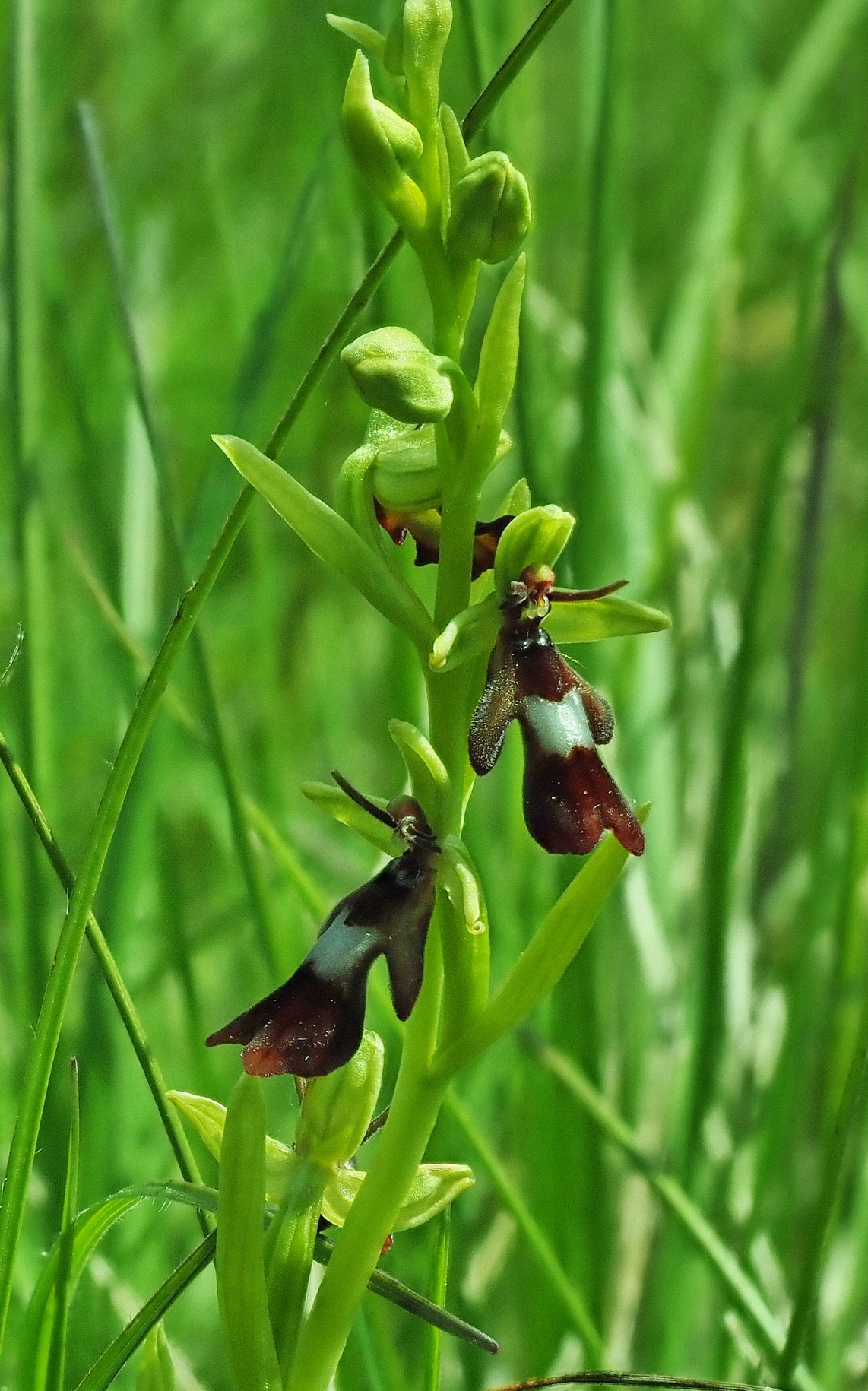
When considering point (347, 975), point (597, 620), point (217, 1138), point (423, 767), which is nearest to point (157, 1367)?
point (217, 1138)

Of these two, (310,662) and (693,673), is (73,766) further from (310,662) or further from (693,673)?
(693,673)

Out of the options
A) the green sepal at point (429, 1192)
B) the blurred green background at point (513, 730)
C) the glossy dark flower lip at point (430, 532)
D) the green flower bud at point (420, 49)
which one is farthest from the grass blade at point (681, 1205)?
the green flower bud at point (420, 49)

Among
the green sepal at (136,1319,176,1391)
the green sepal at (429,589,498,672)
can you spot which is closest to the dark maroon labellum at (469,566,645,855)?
the green sepal at (429,589,498,672)

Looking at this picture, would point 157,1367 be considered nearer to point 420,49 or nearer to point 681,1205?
point 681,1205

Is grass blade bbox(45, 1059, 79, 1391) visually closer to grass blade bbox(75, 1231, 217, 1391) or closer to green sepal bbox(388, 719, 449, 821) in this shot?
grass blade bbox(75, 1231, 217, 1391)

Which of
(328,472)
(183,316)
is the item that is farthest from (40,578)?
(183,316)

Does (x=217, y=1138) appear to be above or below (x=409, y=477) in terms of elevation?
below

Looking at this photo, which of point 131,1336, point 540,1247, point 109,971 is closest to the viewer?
point 131,1336
